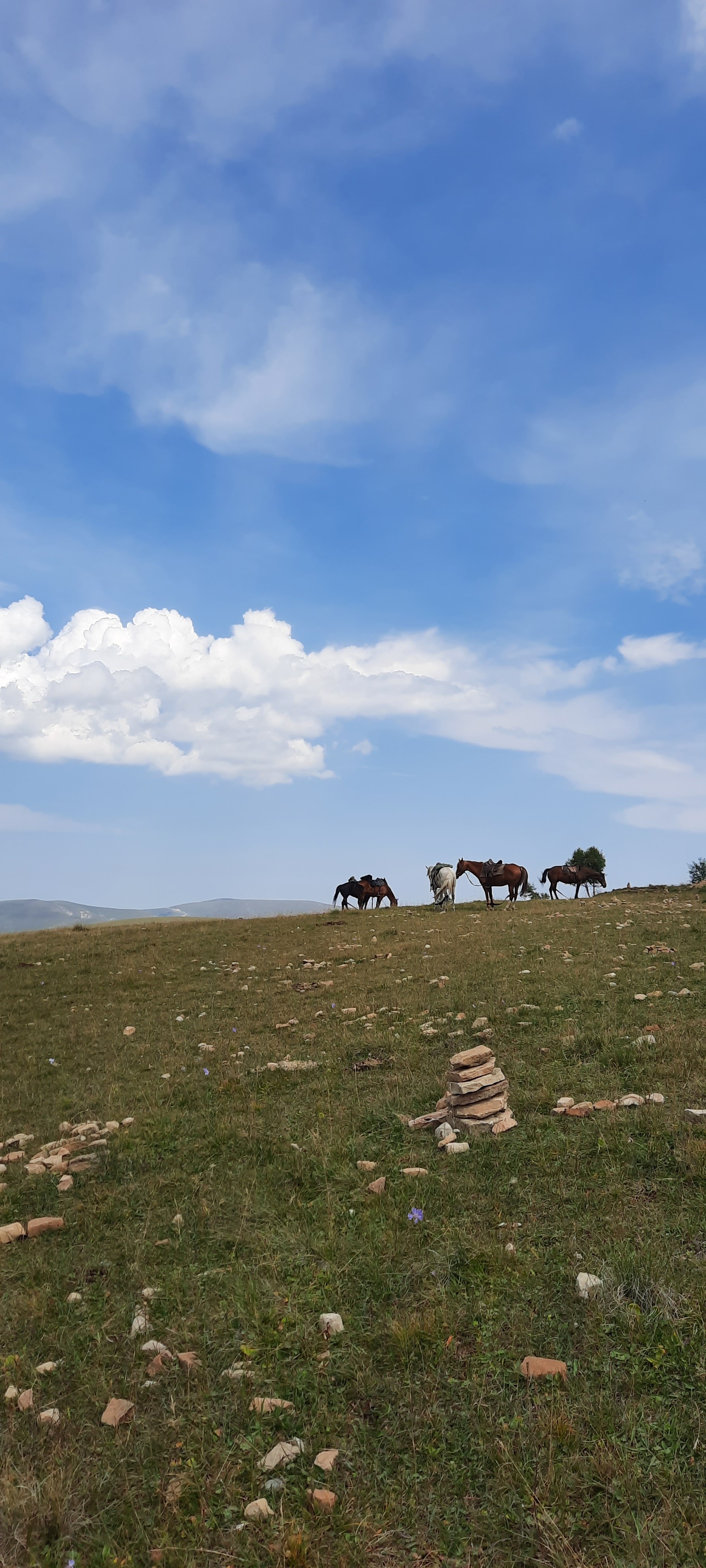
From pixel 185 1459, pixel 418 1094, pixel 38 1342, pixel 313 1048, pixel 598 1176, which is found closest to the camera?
pixel 185 1459

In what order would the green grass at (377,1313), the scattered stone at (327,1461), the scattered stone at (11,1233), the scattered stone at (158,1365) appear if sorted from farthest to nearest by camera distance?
1. the scattered stone at (11,1233)
2. the scattered stone at (158,1365)
3. the scattered stone at (327,1461)
4. the green grass at (377,1313)

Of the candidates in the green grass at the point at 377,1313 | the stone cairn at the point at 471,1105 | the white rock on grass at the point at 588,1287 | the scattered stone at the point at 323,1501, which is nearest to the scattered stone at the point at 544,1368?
the green grass at the point at 377,1313

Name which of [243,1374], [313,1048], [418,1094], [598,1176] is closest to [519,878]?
[313,1048]

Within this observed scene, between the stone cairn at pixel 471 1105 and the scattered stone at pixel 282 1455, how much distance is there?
372cm

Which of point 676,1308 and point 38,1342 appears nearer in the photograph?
point 676,1308

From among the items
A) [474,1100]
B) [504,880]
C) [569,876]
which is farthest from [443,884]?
[474,1100]

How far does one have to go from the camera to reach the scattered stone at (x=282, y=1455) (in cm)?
449

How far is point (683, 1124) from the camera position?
7.72 metres

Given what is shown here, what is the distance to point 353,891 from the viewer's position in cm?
4409

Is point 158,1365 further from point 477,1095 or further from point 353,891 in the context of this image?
point 353,891

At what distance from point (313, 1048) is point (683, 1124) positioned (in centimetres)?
682

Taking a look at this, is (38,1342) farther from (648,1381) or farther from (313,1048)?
(313,1048)

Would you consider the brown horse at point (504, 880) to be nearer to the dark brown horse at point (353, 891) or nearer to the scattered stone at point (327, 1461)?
the dark brown horse at point (353, 891)

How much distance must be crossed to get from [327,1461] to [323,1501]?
0.23 metres
